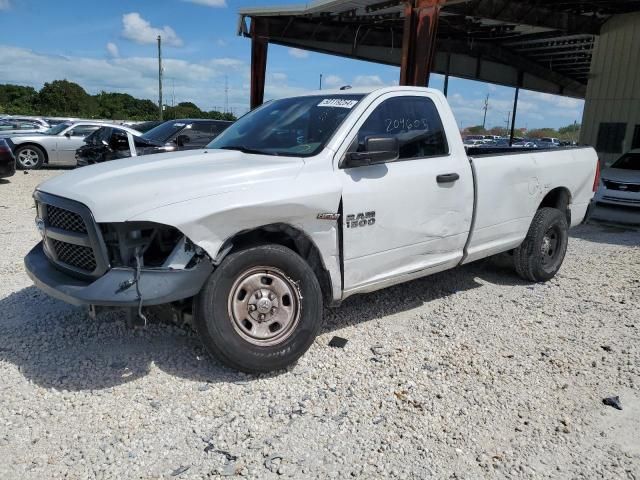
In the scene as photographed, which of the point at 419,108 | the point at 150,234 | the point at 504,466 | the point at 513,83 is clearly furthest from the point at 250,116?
the point at 513,83

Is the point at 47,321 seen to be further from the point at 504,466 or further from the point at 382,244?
the point at 504,466

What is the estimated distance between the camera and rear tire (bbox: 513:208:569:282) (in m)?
5.56

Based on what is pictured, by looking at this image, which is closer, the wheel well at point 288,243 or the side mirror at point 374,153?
the wheel well at point 288,243

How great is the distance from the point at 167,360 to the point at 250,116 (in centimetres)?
232

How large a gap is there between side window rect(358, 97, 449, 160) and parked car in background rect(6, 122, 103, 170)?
46.4ft

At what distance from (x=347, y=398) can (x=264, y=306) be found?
804 millimetres

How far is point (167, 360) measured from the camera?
3730mm

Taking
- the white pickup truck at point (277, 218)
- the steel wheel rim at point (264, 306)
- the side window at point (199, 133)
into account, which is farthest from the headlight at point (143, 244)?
the side window at point (199, 133)

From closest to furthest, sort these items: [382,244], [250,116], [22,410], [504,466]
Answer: [504,466] < [22,410] < [382,244] < [250,116]

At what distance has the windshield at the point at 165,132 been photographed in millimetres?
11531

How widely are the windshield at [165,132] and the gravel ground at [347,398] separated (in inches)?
279

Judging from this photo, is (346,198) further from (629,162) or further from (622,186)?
→ (629,162)

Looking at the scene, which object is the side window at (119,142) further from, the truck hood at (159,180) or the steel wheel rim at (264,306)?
the steel wheel rim at (264,306)

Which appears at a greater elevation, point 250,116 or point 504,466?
point 250,116
